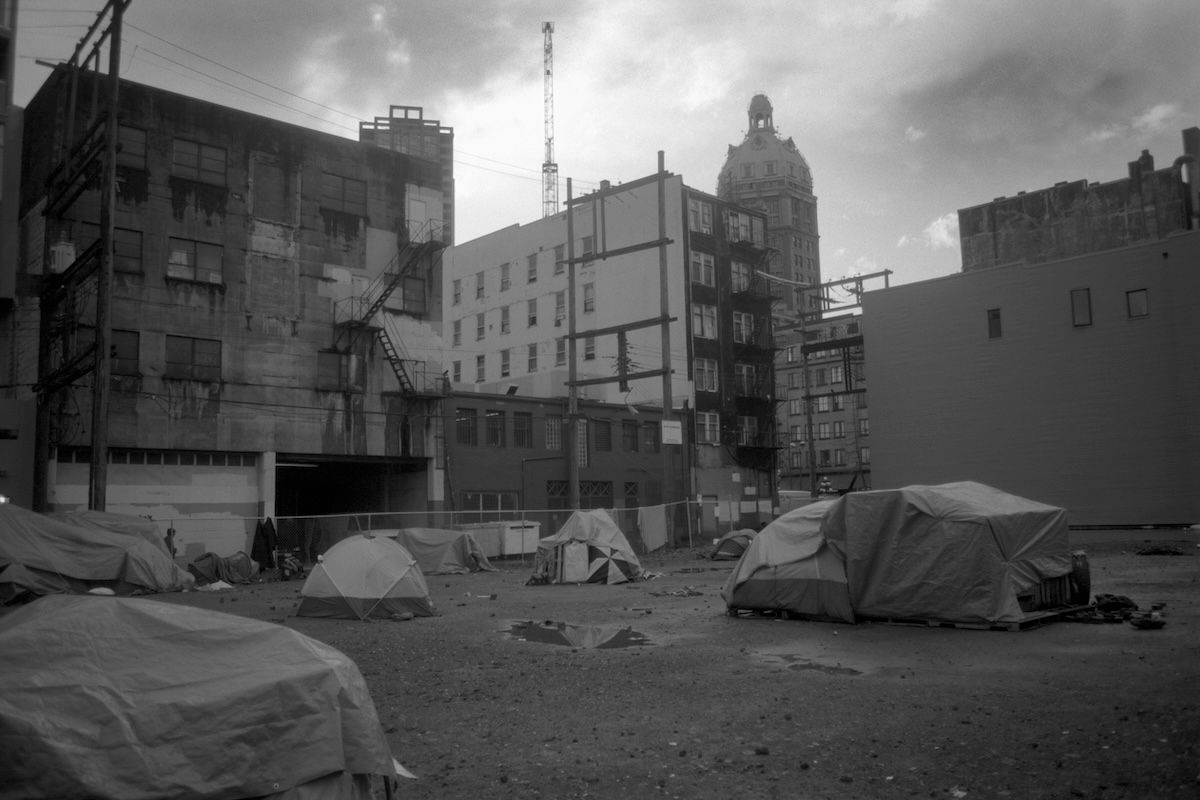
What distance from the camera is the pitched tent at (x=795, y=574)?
52.2 feet

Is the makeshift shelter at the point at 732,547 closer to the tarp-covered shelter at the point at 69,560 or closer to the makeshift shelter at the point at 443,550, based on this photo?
the makeshift shelter at the point at 443,550

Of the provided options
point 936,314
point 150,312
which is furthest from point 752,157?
point 150,312

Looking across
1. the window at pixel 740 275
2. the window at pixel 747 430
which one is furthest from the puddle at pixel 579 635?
the window at pixel 740 275

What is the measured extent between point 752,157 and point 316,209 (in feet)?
366

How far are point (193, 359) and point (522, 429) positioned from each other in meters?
16.3

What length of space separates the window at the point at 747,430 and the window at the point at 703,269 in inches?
342

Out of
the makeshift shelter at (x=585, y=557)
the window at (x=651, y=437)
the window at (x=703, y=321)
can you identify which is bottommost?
the makeshift shelter at (x=585, y=557)

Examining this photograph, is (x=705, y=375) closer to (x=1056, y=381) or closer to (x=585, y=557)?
(x=1056, y=381)

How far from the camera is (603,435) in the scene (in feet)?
170

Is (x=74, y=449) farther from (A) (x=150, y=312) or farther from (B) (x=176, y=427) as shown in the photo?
(A) (x=150, y=312)

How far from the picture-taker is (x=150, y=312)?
35094 millimetres

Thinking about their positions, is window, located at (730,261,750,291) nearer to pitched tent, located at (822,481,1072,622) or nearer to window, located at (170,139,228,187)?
window, located at (170,139,228,187)

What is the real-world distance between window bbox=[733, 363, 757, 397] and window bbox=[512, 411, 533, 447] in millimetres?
17166

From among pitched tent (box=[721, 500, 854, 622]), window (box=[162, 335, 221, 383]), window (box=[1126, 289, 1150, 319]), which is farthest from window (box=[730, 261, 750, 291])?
pitched tent (box=[721, 500, 854, 622])
